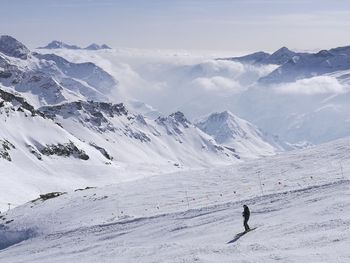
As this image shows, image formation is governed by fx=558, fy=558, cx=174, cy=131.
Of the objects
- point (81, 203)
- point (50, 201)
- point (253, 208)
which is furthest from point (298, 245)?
point (50, 201)

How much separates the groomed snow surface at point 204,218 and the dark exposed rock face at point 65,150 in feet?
366

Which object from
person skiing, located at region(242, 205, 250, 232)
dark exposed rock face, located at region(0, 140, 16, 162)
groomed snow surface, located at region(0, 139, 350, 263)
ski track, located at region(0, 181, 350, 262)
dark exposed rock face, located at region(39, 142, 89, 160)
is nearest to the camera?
ski track, located at region(0, 181, 350, 262)

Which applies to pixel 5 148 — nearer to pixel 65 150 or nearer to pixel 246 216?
pixel 65 150

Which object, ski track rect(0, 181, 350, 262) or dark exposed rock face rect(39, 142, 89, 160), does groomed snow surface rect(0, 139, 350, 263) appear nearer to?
ski track rect(0, 181, 350, 262)

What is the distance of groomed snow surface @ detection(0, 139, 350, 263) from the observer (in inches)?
1104

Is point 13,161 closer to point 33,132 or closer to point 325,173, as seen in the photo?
point 33,132

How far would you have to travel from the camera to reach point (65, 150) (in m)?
177

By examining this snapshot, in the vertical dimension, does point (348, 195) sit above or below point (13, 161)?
below

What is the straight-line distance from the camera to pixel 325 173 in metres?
48.1

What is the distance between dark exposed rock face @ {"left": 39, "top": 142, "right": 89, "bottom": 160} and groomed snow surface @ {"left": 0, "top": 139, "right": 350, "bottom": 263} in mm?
111557

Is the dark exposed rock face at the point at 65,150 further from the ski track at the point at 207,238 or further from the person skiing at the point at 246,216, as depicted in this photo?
Answer: the person skiing at the point at 246,216

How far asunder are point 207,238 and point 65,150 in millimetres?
148301

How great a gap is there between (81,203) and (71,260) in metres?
19.3

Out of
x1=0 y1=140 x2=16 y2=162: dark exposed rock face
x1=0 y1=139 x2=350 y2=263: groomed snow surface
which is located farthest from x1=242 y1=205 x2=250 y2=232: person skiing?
x1=0 y1=140 x2=16 y2=162: dark exposed rock face
